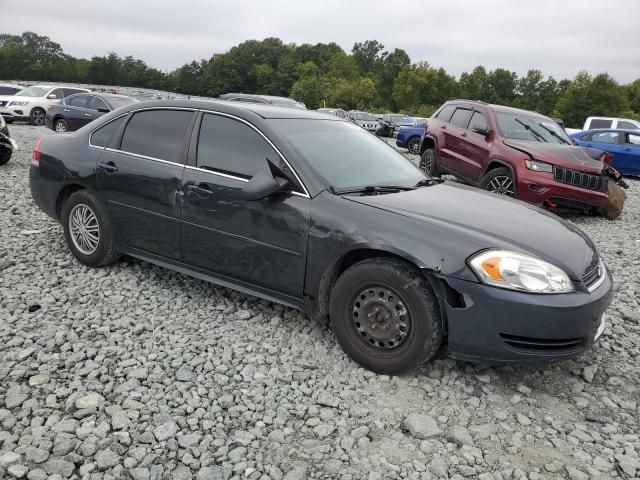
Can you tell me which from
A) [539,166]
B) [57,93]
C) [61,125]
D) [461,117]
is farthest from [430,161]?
[57,93]

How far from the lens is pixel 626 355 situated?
3824 mm

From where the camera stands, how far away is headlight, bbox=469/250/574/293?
299 cm

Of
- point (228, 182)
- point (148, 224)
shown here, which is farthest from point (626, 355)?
point (148, 224)

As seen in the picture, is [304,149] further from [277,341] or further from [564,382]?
[564,382]

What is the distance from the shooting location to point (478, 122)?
30.3 feet

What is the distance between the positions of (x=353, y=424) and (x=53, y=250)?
3749 mm

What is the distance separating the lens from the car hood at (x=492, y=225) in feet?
10.3

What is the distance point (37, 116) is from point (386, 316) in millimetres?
20469

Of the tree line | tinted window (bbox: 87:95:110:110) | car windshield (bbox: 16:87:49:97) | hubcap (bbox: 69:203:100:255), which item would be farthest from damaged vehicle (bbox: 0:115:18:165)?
the tree line

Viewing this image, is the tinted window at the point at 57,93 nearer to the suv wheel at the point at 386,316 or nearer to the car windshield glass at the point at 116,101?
the car windshield glass at the point at 116,101

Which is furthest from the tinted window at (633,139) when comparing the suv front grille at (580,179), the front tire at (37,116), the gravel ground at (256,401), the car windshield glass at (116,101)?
the front tire at (37,116)

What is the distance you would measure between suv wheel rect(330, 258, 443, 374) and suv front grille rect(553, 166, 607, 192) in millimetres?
5825

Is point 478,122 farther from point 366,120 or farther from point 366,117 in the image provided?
point 366,117

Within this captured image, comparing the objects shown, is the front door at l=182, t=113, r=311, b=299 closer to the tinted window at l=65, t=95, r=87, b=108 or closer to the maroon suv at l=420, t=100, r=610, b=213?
the maroon suv at l=420, t=100, r=610, b=213
